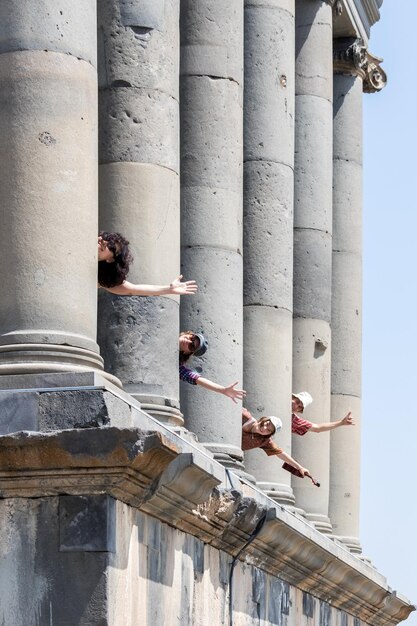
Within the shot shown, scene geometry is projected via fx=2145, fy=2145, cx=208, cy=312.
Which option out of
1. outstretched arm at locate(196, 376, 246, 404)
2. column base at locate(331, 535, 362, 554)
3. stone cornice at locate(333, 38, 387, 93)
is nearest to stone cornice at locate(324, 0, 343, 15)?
stone cornice at locate(333, 38, 387, 93)

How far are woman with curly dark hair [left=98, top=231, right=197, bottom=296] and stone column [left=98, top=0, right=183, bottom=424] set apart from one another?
5.46ft

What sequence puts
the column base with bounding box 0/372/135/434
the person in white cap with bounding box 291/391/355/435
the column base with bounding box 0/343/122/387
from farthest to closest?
the person in white cap with bounding box 291/391/355/435, the column base with bounding box 0/343/122/387, the column base with bounding box 0/372/135/434

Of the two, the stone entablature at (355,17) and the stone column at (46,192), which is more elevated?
the stone entablature at (355,17)

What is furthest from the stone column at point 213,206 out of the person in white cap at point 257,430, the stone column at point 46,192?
the stone column at point 46,192

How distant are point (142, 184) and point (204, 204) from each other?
470 centimetres

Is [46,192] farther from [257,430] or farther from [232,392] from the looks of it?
[257,430]

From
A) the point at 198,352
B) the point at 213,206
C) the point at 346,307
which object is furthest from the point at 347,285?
the point at 198,352

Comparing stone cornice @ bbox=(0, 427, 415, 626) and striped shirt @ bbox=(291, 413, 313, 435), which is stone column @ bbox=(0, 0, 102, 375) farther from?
striped shirt @ bbox=(291, 413, 313, 435)

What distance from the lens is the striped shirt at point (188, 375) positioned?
28.8 metres

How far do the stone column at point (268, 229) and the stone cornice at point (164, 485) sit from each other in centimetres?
241

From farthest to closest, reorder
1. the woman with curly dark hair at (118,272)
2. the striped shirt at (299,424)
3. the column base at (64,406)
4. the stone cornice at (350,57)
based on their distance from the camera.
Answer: the stone cornice at (350,57) < the striped shirt at (299,424) < the woman with curly dark hair at (118,272) < the column base at (64,406)

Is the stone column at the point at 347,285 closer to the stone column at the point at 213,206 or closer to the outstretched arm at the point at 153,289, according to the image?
the stone column at the point at 213,206

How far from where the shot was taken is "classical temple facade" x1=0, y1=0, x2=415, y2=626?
2041 centimetres

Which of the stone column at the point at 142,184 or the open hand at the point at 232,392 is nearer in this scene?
the stone column at the point at 142,184
